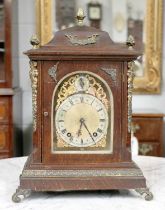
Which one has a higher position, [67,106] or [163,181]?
[67,106]

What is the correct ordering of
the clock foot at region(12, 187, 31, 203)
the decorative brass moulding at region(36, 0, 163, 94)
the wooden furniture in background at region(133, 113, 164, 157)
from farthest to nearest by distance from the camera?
1. the decorative brass moulding at region(36, 0, 163, 94)
2. the wooden furniture in background at region(133, 113, 164, 157)
3. the clock foot at region(12, 187, 31, 203)

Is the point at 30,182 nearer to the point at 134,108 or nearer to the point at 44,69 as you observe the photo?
the point at 44,69

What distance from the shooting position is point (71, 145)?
1155 millimetres

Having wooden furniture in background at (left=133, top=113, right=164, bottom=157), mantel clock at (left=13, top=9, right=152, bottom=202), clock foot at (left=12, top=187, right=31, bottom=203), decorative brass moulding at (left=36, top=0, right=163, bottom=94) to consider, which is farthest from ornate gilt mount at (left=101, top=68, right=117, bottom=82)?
decorative brass moulding at (left=36, top=0, right=163, bottom=94)

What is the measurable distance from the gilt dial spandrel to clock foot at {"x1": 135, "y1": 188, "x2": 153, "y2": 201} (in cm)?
17

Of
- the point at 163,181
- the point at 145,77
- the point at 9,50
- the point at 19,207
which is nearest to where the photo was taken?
the point at 19,207

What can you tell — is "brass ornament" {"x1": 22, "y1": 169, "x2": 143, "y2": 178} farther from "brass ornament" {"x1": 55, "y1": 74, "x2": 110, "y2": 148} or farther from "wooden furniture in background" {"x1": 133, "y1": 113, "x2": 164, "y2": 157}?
"wooden furniture in background" {"x1": 133, "y1": 113, "x2": 164, "y2": 157}

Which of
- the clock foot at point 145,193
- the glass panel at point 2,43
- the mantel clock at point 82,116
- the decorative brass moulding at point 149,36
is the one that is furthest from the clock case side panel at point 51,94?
the decorative brass moulding at point 149,36

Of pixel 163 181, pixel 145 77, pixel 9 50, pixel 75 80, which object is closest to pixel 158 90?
pixel 145 77

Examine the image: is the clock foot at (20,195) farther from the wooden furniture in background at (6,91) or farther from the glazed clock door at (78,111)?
the wooden furniture in background at (6,91)

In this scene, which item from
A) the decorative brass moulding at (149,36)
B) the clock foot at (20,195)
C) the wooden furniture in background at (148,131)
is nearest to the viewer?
the clock foot at (20,195)

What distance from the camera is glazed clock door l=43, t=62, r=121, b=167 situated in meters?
1.15

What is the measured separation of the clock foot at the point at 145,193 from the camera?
3.70 ft

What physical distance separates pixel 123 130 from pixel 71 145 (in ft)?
0.52
